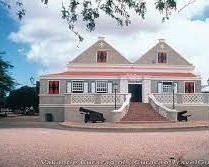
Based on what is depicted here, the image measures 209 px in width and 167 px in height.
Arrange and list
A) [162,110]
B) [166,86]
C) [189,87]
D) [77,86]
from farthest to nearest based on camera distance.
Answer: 1. [189,87]
2. [166,86]
3. [77,86]
4. [162,110]

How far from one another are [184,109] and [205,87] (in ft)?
17.8

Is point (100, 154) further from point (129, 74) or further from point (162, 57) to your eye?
point (162, 57)

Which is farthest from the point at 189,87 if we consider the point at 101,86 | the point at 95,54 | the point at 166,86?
the point at 95,54

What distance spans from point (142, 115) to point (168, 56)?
14.8m

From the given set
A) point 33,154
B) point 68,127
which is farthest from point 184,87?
point 33,154

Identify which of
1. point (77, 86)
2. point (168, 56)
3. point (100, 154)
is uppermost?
point (168, 56)

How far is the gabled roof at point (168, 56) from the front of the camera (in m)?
46.2

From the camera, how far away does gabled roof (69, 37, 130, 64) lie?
4547 cm

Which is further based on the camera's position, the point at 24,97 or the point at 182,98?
the point at 24,97

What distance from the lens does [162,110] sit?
3334cm

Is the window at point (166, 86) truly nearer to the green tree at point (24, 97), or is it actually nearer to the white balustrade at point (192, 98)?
the white balustrade at point (192, 98)

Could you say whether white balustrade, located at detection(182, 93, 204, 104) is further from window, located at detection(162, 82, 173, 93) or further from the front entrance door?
the front entrance door

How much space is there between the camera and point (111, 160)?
459 inches

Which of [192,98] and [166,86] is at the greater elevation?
[166,86]
